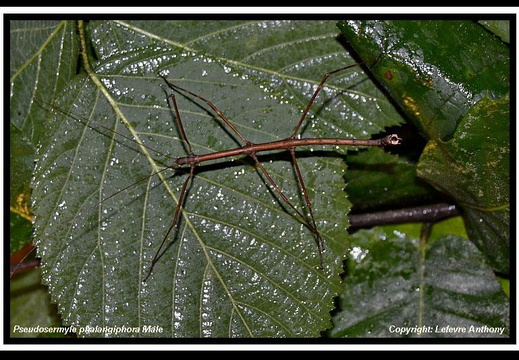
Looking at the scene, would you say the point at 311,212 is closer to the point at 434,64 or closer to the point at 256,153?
the point at 256,153

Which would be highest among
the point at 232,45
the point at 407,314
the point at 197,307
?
the point at 232,45

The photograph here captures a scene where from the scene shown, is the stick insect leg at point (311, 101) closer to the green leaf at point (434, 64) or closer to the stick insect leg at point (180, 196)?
the green leaf at point (434, 64)

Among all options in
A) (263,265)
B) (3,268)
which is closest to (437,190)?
(263,265)

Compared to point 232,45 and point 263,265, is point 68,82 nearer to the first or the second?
point 232,45

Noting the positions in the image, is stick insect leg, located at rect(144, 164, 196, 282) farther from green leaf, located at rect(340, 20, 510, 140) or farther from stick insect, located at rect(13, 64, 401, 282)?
green leaf, located at rect(340, 20, 510, 140)

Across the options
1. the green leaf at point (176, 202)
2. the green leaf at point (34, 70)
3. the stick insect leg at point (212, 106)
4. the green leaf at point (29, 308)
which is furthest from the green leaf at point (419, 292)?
the green leaf at point (34, 70)

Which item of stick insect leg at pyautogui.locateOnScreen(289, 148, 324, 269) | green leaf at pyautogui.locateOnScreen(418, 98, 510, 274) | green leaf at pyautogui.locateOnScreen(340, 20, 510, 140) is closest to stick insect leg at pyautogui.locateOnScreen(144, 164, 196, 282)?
stick insect leg at pyautogui.locateOnScreen(289, 148, 324, 269)
